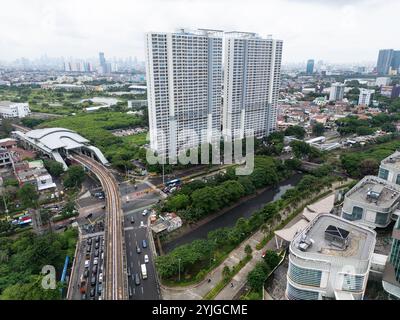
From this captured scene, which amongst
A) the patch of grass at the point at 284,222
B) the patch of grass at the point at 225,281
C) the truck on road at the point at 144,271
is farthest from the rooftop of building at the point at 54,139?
the patch of grass at the point at 225,281

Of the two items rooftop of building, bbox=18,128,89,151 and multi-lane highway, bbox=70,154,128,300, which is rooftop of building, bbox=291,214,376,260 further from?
rooftop of building, bbox=18,128,89,151

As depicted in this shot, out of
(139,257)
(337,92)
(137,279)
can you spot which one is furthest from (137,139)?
(337,92)

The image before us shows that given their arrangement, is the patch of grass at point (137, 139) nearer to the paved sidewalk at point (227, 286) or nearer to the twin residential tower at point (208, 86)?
the twin residential tower at point (208, 86)

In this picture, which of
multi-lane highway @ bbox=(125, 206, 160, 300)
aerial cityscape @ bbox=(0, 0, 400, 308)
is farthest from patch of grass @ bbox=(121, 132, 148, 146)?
multi-lane highway @ bbox=(125, 206, 160, 300)

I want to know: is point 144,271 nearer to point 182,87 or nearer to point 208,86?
point 182,87

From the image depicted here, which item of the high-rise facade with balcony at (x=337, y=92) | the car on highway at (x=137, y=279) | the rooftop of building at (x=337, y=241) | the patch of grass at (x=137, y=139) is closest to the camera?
the rooftop of building at (x=337, y=241)
